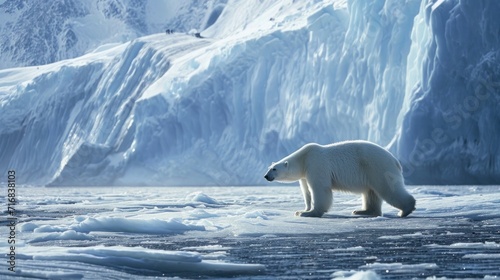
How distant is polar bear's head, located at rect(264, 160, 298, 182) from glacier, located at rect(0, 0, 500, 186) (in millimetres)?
16911

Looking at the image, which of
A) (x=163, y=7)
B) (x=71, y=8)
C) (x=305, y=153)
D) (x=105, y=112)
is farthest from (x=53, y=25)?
(x=305, y=153)

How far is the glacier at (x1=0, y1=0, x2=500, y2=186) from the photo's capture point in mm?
26766

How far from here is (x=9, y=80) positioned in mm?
76062

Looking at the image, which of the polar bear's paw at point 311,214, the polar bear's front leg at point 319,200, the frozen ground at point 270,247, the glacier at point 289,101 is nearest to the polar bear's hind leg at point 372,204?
the frozen ground at point 270,247

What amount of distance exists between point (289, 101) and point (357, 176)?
85.5 ft

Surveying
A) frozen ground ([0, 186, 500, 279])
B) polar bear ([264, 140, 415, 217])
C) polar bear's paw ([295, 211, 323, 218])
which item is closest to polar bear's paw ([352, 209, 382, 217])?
polar bear ([264, 140, 415, 217])

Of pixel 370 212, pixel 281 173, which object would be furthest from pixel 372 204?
pixel 281 173

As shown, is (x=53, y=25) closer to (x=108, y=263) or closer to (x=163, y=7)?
(x=163, y=7)

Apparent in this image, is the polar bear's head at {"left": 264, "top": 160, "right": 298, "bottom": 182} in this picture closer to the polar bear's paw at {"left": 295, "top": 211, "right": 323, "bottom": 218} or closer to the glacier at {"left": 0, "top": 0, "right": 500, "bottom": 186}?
the polar bear's paw at {"left": 295, "top": 211, "right": 323, "bottom": 218}

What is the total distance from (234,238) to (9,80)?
241ft

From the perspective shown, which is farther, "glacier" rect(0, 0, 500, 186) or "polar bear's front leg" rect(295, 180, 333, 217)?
Answer: "glacier" rect(0, 0, 500, 186)

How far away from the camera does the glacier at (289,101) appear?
26766 mm

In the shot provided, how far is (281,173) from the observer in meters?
10.5

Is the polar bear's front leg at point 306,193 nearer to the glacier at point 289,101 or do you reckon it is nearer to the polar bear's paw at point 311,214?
the polar bear's paw at point 311,214
